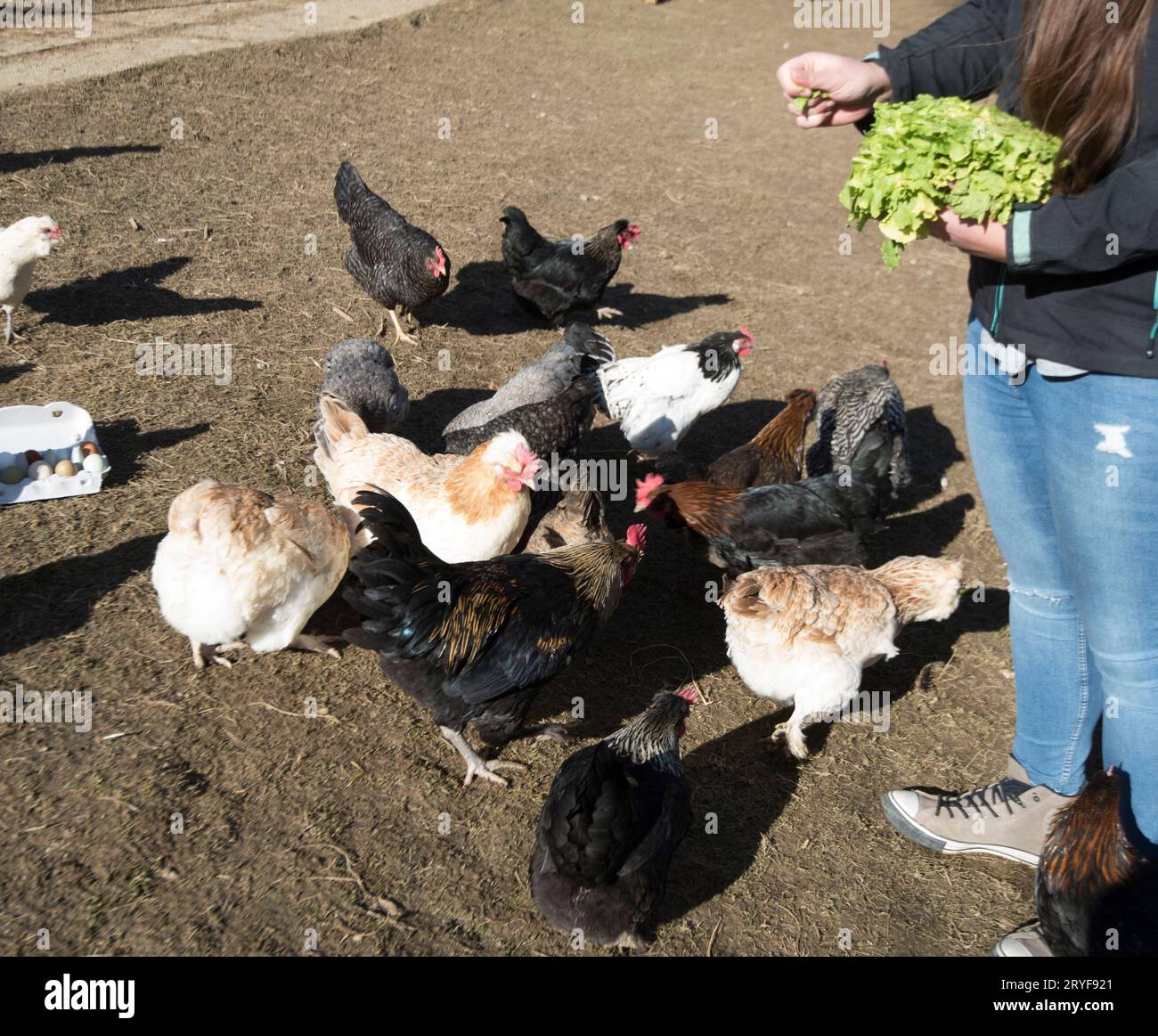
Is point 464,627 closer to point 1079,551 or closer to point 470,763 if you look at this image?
point 470,763

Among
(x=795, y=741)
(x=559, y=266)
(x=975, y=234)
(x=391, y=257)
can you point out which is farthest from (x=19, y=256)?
(x=975, y=234)

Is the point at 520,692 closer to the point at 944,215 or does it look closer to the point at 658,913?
the point at 658,913

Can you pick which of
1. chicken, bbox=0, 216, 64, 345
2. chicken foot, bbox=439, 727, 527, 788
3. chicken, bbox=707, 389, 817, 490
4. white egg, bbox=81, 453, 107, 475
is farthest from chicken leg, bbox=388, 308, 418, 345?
chicken foot, bbox=439, 727, 527, 788

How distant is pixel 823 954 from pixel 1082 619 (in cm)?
147

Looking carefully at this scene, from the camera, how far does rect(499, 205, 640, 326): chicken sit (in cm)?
700

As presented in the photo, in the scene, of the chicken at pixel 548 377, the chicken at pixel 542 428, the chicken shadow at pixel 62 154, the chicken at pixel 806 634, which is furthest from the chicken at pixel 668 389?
the chicken shadow at pixel 62 154

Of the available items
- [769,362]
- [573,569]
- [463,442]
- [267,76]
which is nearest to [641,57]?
[267,76]

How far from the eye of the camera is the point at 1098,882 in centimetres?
281

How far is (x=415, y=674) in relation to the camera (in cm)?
349

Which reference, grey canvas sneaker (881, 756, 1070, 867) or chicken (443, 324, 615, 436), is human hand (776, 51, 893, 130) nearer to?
grey canvas sneaker (881, 756, 1070, 867)

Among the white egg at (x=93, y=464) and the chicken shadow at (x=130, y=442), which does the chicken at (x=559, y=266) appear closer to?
the chicken shadow at (x=130, y=442)

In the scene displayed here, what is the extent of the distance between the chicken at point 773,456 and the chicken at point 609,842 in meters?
2.19

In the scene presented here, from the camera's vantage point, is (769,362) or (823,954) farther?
(769,362)

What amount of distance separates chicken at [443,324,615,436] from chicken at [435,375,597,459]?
16 centimetres
